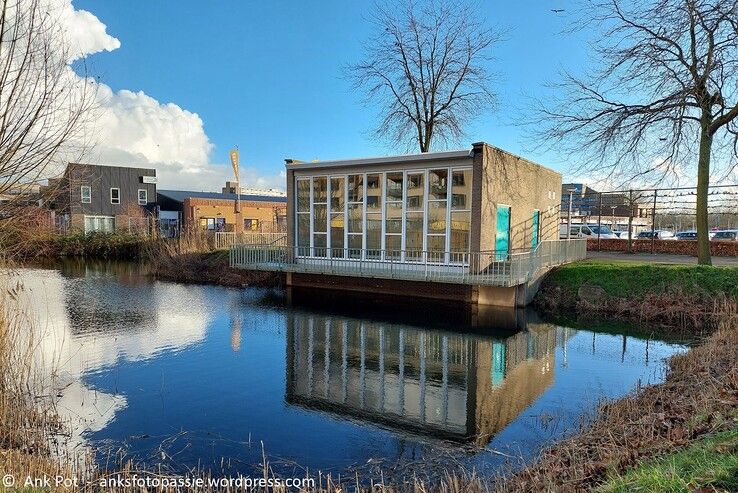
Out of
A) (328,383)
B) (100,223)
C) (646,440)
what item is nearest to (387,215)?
(328,383)

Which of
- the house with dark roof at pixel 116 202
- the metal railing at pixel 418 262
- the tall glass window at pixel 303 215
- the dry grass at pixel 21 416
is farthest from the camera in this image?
the house with dark roof at pixel 116 202

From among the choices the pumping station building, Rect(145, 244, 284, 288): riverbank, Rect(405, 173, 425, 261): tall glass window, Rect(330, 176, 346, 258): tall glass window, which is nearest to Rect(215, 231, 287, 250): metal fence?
Rect(145, 244, 284, 288): riverbank

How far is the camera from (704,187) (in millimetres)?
14656

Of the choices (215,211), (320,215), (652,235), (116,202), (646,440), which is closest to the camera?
(646,440)

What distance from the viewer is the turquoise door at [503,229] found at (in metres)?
16.1

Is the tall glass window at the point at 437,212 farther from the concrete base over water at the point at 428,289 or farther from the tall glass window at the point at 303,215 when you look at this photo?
the tall glass window at the point at 303,215

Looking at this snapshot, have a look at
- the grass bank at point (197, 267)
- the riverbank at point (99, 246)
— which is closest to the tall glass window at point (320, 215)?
the grass bank at point (197, 267)

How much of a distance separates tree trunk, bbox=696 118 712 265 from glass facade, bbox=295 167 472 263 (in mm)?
7215

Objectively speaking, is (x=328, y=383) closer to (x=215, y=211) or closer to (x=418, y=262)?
(x=418, y=262)

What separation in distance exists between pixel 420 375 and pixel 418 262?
762 centimetres

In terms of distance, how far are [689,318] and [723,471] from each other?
457 inches

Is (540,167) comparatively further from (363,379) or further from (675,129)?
(363,379)

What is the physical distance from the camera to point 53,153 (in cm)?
524

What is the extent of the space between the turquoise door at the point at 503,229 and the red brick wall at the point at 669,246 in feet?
36.4
